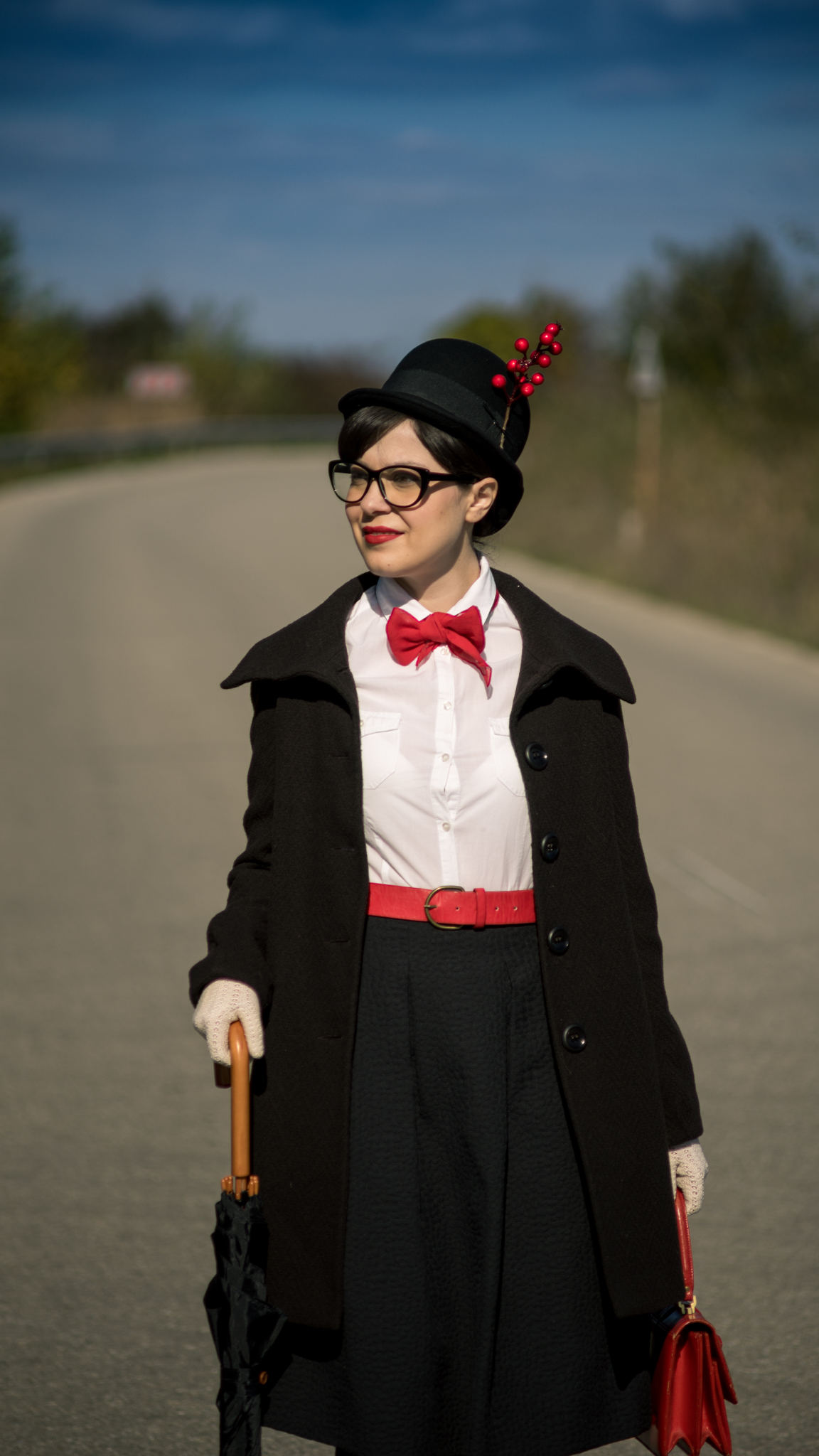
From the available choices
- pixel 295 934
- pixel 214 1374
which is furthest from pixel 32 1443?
pixel 295 934

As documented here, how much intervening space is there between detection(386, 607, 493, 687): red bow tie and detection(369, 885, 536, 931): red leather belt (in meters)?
0.31

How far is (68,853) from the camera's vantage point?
712cm

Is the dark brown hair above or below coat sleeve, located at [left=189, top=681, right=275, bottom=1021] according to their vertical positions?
above

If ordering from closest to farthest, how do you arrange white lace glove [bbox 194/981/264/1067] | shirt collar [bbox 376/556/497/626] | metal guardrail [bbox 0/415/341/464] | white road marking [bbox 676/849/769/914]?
white lace glove [bbox 194/981/264/1067], shirt collar [bbox 376/556/497/626], white road marking [bbox 676/849/769/914], metal guardrail [bbox 0/415/341/464]

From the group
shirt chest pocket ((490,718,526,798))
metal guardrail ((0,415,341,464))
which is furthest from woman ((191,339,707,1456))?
metal guardrail ((0,415,341,464))

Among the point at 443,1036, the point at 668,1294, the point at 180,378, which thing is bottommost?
the point at 668,1294

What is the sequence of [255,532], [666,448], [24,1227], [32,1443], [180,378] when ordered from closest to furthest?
[32,1443] → [24,1227] → [666,448] → [255,532] → [180,378]

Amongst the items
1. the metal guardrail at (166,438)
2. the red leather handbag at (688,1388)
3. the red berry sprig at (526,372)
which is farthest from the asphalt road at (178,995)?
the metal guardrail at (166,438)

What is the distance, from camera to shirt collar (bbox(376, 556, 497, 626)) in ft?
7.94

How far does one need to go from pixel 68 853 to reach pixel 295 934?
16.2ft

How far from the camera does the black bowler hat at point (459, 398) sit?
226 cm

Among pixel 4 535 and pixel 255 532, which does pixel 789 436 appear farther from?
pixel 4 535

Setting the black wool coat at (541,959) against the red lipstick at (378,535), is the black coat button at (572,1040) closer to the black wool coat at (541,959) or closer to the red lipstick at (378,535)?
the black wool coat at (541,959)

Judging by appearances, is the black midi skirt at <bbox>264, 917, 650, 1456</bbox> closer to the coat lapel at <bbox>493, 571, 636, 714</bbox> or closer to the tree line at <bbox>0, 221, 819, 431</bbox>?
the coat lapel at <bbox>493, 571, 636, 714</bbox>
